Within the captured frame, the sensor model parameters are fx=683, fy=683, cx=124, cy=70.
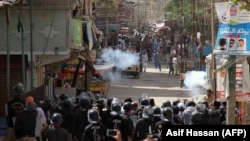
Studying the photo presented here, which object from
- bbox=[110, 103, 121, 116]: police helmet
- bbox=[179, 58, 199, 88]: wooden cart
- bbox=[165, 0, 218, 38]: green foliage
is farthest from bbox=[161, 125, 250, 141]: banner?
bbox=[165, 0, 218, 38]: green foliage

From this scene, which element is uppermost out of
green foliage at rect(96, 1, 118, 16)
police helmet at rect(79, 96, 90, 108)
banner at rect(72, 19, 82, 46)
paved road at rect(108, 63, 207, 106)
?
green foliage at rect(96, 1, 118, 16)

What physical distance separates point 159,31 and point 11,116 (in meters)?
49.0

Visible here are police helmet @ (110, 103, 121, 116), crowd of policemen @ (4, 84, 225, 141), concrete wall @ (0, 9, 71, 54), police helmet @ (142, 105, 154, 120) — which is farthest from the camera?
concrete wall @ (0, 9, 71, 54)

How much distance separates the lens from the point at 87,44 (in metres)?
24.6

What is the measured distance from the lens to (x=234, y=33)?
39.8 ft

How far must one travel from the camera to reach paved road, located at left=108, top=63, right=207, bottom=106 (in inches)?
1192

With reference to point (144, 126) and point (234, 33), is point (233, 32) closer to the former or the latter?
point (234, 33)

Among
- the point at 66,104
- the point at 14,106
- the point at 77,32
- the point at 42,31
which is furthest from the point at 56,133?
the point at 77,32

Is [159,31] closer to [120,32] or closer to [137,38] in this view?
[120,32]

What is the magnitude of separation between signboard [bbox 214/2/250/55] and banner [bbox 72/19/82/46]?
9836 millimetres

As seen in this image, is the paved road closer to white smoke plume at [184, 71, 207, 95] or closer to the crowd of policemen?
white smoke plume at [184, 71, 207, 95]

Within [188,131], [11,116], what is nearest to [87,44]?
[11,116]

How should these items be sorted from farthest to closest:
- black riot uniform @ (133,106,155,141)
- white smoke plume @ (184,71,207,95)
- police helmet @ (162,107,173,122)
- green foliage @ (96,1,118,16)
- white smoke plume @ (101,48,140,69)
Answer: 1. green foliage @ (96,1,118,16)
2. white smoke plume @ (101,48,140,69)
3. white smoke plume @ (184,71,207,95)
4. police helmet @ (162,107,173,122)
5. black riot uniform @ (133,106,155,141)

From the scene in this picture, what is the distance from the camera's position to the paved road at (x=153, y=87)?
30281 millimetres
